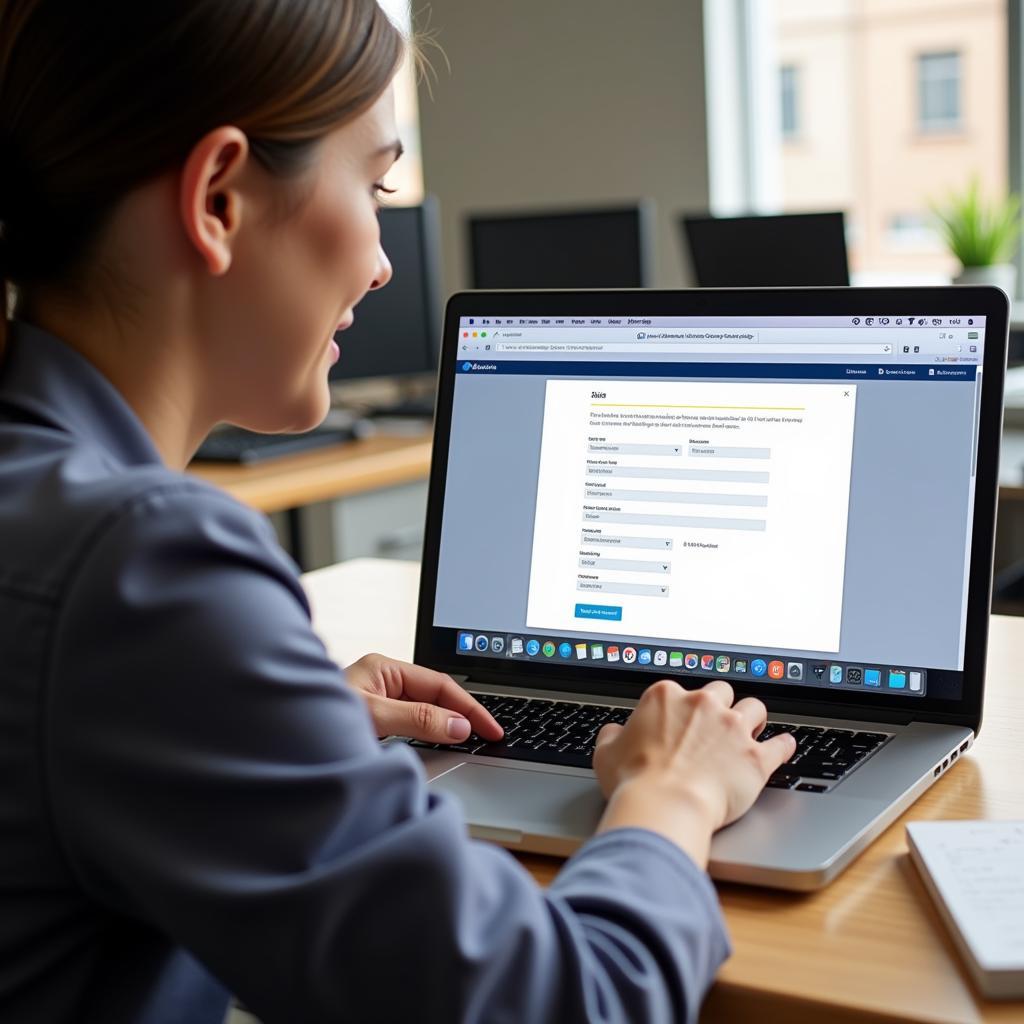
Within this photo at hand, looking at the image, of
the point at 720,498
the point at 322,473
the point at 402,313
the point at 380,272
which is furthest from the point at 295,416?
the point at 402,313

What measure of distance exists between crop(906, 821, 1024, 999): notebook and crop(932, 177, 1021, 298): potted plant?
263cm

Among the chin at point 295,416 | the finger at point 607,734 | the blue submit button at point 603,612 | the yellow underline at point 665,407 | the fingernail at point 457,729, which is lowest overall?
the fingernail at point 457,729

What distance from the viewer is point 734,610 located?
97 centimetres

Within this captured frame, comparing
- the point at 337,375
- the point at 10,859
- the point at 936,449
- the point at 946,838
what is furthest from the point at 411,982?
the point at 337,375

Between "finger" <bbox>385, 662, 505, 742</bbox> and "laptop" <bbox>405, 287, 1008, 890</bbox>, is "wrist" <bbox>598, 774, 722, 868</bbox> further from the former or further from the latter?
"finger" <bbox>385, 662, 505, 742</bbox>

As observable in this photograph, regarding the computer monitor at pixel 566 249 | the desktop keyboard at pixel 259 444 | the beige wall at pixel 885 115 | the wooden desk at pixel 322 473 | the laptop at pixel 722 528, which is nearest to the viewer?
the laptop at pixel 722 528

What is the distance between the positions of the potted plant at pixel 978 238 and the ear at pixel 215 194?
2769 millimetres

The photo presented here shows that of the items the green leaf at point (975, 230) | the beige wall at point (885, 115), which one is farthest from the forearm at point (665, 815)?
the beige wall at point (885, 115)

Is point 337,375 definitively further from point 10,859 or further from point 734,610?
point 10,859

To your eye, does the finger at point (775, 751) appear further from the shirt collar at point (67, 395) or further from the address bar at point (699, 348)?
the shirt collar at point (67, 395)

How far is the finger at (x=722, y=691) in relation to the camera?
855mm

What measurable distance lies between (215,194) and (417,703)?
16.6 inches

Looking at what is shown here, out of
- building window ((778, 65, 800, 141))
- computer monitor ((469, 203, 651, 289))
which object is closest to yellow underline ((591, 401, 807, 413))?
computer monitor ((469, 203, 651, 289))

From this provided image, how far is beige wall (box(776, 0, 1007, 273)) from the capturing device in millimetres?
3689
